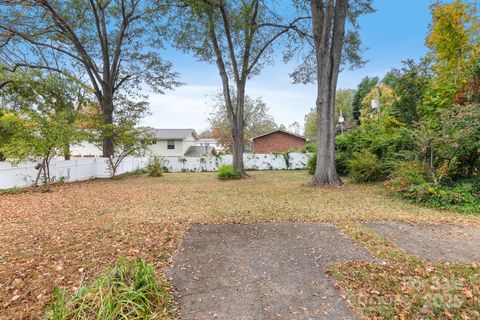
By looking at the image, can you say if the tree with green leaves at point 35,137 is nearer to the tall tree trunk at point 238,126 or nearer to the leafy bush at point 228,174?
the leafy bush at point 228,174

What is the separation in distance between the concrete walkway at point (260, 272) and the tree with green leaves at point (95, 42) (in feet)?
35.5

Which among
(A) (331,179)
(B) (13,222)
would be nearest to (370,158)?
(A) (331,179)

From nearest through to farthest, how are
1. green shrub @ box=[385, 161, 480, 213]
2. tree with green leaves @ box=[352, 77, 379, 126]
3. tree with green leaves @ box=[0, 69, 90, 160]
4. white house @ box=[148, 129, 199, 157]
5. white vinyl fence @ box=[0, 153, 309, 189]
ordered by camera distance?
green shrub @ box=[385, 161, 480, 213], white vinyl fence @ box=[0, 153, 309, 189], tree with green leaves @ box=[0, 69, 90, 160], white house @ box=[148, 129, 199, 157], tree with green leaves @ box=[352, 77, 379, 126]

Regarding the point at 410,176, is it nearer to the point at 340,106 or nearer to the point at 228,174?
the point at 228,174

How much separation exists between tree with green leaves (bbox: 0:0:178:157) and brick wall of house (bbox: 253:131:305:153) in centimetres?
1149

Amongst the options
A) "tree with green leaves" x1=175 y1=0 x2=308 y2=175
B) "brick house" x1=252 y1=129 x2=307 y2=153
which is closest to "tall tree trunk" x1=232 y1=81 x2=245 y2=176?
"tree with green leaves" x1=175 y1=0 x2=308 y2=175

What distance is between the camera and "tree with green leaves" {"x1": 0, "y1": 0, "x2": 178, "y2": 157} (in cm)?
1058

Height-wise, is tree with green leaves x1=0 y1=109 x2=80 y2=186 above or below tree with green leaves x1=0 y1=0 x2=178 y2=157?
below

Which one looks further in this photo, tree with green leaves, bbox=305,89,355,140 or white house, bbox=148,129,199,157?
tree with green leaves, bbox=305,89,355,140

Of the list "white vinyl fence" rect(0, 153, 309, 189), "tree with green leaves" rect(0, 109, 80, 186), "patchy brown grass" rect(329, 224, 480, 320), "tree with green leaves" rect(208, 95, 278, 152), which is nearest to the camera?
"patchy brown grass" rect(329, 224, 480, 320)

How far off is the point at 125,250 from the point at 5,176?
8.20 m

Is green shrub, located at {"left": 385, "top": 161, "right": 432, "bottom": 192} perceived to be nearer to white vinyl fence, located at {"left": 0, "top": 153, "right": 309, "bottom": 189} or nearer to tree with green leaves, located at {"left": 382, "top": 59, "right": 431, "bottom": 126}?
tree with green leaves, located at {"left": 382, "top": 59, "right": 431, "bottom": 126}

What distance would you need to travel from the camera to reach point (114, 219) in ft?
15.9

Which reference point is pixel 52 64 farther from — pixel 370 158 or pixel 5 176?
pixel 370 158
